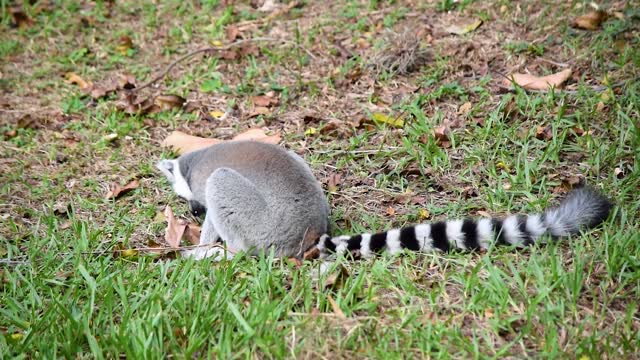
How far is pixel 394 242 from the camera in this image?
156 inches

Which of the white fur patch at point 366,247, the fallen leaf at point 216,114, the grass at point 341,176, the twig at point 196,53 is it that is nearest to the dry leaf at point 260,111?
the grass at point 341,176

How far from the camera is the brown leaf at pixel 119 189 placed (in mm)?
5234

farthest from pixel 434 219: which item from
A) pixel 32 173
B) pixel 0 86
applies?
pixel 0 86

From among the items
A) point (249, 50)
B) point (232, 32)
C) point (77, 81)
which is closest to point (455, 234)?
point (249, 50)

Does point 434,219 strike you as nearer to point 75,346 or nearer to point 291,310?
point 291,310

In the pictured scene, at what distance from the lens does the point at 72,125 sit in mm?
6289

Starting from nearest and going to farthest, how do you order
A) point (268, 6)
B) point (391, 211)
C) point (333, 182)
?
point (391, 211), point (333, 182), point (268, 6)

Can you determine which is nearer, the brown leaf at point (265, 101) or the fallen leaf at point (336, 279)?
the fallen leaf at point (336, 279)

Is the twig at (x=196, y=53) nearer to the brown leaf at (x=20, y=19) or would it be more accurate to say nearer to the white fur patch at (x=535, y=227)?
the brown leaf at (x=20, y=19)

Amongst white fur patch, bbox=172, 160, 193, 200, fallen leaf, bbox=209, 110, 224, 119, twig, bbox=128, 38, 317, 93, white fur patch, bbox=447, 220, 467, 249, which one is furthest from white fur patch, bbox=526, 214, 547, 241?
twig, bbox=128, 38, 317, 93

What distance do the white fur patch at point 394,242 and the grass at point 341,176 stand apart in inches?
2.3

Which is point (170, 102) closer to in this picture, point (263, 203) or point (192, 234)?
point (192, 234)

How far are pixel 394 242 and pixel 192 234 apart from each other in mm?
1557

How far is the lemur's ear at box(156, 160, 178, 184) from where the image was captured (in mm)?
5145
